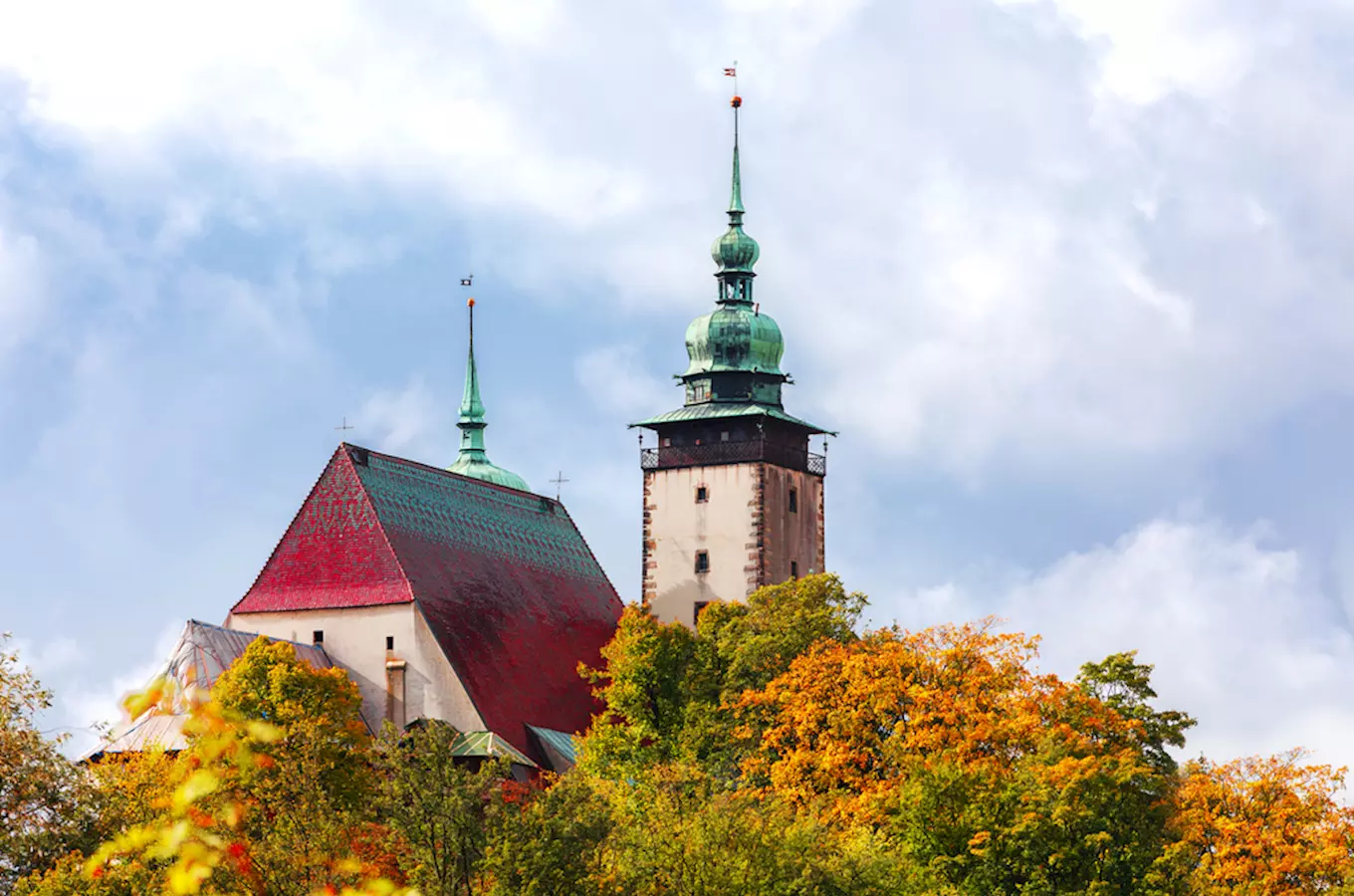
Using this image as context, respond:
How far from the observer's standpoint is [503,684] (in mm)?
78938

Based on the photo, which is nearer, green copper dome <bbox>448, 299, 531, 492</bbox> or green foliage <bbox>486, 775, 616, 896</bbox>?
green foliage <bbox>486, 775, 616, 896</bbox>

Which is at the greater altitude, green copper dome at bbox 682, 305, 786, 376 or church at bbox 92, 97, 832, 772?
green copper dome at bbox 682, 305, 786, 376

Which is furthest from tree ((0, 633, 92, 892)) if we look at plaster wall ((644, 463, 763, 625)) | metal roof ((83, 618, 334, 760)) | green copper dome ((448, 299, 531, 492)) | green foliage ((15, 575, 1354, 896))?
green copper dome ((448, 299, 531, 492))

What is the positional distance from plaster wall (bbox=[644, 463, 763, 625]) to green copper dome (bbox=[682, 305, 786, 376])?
423 centimetres

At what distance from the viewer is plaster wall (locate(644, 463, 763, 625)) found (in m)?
87.9

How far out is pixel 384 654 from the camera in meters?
77.8

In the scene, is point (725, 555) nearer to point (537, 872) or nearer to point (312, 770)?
point (312, 770)

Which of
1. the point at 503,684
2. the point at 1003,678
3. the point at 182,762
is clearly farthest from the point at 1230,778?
the point at 182,762

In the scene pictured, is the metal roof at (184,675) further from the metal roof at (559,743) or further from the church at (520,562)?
the metal roof at (559,743)

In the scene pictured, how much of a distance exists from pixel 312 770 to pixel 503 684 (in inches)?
954

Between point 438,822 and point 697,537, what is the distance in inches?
1640

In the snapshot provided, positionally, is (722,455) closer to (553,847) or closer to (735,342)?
(735,342)

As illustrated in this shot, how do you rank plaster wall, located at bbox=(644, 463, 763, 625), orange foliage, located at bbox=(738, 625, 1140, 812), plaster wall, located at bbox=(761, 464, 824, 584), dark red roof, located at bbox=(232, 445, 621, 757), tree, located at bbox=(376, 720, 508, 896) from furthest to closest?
1. plaster wall, located at bbox=(761, 464, 824, 584)
2. plaster wall, located at bbox=(644, 463, 763, 625)
3. dark red roof, located at bbox=(232, 445, 621, 757)
4. orange foliage, located at bbox=(738, 625, 1140, 812)
5. tree, located at bbox=(376, 720, 508, 896)

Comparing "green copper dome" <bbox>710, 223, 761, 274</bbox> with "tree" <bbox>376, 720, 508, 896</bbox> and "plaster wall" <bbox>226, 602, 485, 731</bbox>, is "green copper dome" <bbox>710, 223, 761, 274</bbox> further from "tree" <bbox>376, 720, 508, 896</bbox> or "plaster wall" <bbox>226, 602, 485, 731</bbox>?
"tree" <bbox>376, 720, 508, 896</bbox>
